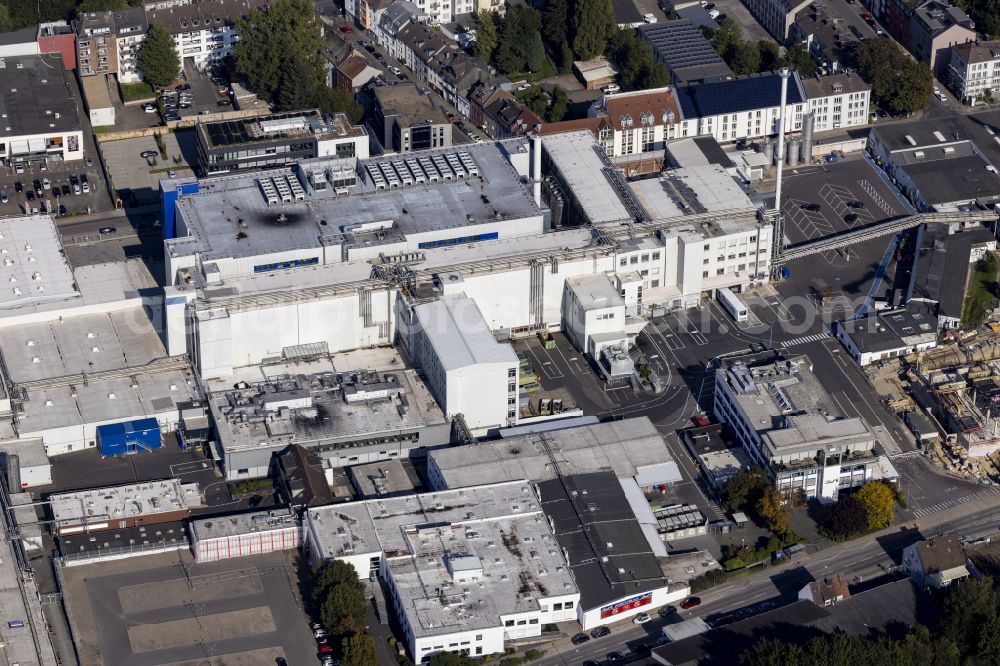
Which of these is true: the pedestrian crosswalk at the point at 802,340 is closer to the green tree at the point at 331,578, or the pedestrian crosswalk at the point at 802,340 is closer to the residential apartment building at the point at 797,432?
the residential apartment building at the point at 797,432

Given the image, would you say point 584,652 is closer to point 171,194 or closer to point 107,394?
point 107,394

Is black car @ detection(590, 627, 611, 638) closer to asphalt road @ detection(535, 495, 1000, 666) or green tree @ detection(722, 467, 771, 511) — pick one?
asphalt road @ detection(535, 495, 1000, 666)

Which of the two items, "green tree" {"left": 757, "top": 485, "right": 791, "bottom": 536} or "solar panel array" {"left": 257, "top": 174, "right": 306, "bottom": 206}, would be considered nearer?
"green tree" {"left": 757, "top": 485, "right": 791, "bottom": 536}

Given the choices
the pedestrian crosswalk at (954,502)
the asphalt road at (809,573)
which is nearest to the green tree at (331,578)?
the asphalt road at (809,573)

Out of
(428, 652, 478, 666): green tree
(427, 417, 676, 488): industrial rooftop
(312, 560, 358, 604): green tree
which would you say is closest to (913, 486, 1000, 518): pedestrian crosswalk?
(427, 417, 676, 488): industrial rooftop

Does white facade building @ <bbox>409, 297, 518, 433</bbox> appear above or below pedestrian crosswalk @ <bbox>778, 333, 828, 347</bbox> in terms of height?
above

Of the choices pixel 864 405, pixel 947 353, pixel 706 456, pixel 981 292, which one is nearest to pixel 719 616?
pixel 706 456
